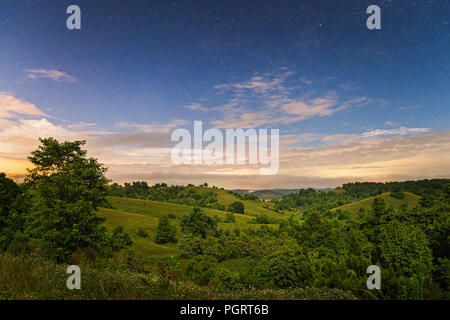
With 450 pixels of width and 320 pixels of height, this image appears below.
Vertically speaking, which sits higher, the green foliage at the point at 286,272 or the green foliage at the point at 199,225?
the green foliage at the point at 286,272

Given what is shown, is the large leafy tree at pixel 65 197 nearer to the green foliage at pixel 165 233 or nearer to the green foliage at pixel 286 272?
the green foliage at pixel 286 272

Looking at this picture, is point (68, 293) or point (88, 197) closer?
point (68, 293)

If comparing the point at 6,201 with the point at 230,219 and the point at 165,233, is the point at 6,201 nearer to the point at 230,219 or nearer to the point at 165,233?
the point at 165,233

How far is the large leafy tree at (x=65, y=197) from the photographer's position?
69.4ft

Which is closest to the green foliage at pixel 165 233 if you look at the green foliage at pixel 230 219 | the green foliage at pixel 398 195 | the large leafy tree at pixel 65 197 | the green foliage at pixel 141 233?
the green foliage at pixel 141 233

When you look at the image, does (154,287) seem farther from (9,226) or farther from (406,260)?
(9,226)

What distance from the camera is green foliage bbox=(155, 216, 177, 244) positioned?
2985 inches

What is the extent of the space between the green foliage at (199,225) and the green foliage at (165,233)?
599 centimetres

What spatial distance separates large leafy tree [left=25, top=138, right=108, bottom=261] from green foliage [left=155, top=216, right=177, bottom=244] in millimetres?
54379

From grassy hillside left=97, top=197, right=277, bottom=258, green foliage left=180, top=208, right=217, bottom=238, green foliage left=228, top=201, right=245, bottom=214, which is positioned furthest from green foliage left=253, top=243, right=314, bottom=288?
green foliage left=228, top=201, right=245, bottom=214
